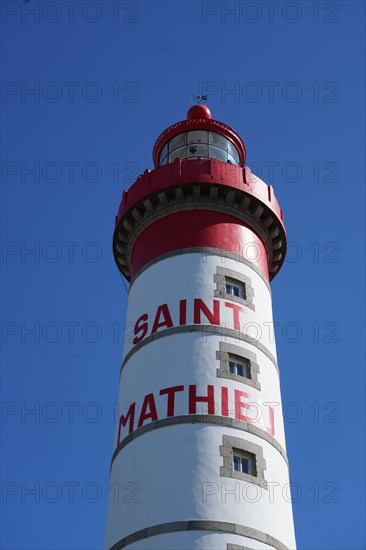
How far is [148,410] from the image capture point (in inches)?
1144

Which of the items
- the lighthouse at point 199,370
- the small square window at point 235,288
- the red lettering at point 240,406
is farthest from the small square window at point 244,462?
the small square window at point 235,288

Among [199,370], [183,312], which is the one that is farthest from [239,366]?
[183,312]

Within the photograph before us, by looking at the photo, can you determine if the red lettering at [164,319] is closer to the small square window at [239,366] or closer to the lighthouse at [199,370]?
the lighthouse at [199,370]

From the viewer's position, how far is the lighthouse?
26.3m

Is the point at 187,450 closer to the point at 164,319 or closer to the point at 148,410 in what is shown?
the point at 148,410

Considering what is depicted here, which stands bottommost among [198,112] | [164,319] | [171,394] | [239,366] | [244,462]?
[244,462]

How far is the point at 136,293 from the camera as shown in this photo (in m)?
34.0

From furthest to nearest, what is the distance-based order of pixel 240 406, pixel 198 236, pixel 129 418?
1. pixel 198 236
2. pixel 129 418
3. pixel 240 406

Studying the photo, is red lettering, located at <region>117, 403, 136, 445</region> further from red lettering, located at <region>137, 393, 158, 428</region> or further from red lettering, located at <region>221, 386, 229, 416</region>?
red lettering, located at <region>221, 386, 229, 416</region>

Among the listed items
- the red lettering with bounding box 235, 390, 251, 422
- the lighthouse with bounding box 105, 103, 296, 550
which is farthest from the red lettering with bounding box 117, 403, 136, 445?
the red lettering with bounding box 235, 390, 251, 422

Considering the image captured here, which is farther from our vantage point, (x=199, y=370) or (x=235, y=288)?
(x=235, y=288)

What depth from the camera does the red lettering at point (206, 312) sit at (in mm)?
30844

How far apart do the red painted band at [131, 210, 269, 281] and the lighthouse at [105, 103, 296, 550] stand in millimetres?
56

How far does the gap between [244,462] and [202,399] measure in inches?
105
